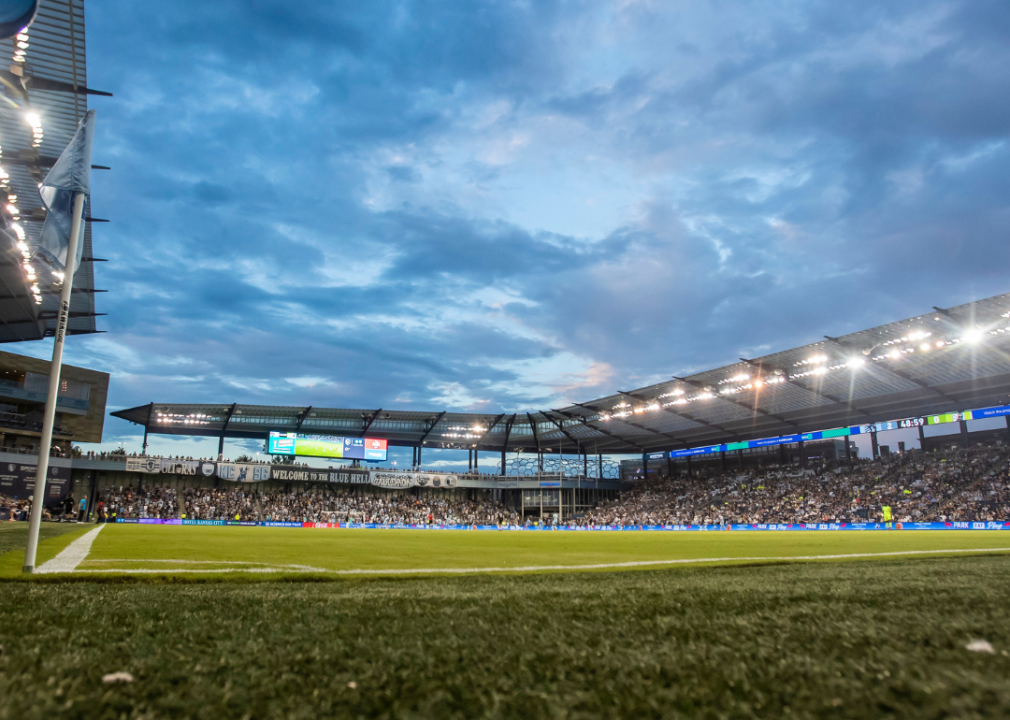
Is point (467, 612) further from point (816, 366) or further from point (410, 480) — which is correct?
point (410, 480)

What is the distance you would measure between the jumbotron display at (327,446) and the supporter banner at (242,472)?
225 cm

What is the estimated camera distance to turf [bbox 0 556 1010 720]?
1938 millimetres

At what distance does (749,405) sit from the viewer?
46.4 meters

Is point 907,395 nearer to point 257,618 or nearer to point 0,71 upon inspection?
point 257,618

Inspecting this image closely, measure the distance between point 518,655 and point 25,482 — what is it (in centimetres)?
4950

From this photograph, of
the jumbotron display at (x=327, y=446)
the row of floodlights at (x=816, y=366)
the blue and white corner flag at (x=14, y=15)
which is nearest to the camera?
the blue and white corner flag at (x=14, y=15)

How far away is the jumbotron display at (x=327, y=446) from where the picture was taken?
5578 centimetres

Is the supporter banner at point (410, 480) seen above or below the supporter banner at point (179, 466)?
below

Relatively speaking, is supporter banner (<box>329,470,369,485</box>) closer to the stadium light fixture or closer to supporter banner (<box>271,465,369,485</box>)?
supporter banner (<box>271,465,369,485</box>)

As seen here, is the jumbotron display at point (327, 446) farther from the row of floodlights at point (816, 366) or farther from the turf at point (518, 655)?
the turf at point (518, 655)

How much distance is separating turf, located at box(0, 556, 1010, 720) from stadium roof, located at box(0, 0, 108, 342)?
1616 cm

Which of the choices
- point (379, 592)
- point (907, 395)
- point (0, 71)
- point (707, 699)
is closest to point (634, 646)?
point (707, 699)

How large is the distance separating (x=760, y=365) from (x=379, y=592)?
38052mm

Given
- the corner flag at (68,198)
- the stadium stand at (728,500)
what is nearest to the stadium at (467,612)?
the corner flag at (68,198)
